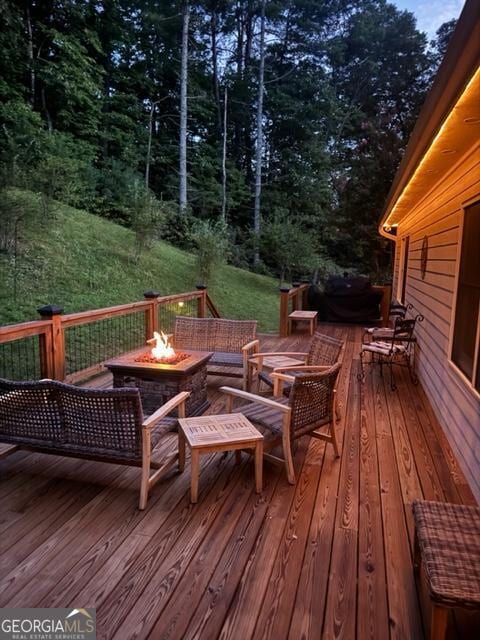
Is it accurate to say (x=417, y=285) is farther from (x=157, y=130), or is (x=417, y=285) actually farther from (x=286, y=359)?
(x=157, y=130)

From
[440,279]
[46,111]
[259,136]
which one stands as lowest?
[440,279]

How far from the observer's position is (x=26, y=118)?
1036 centimetres

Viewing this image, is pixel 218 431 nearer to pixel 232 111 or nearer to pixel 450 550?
pixel 450 550

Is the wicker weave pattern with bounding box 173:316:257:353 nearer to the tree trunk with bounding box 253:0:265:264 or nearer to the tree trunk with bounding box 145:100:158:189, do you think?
the tree trunk with bounding box 253:0:265:264

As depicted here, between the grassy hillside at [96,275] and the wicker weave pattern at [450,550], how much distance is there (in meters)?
6.31

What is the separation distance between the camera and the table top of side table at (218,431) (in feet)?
8.14

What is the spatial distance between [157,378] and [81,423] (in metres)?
1.23

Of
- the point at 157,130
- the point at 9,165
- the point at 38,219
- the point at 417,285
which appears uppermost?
the point at 157,130

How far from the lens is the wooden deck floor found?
165 cm

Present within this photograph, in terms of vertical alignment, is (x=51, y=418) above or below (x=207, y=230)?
below

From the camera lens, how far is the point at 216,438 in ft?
8.28

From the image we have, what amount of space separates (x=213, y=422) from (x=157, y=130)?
674 inches

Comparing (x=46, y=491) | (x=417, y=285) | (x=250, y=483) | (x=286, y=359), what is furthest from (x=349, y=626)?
(x=417, y=285)
